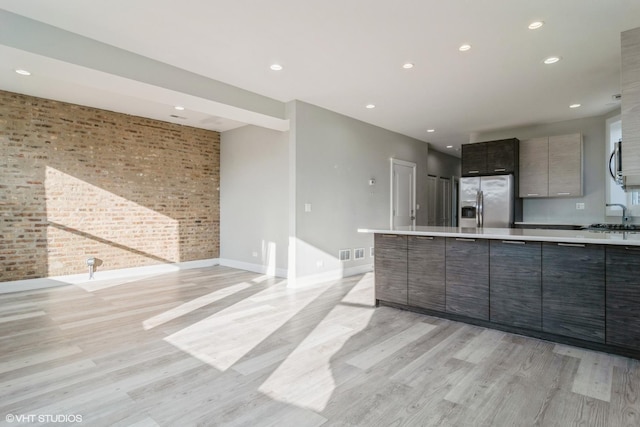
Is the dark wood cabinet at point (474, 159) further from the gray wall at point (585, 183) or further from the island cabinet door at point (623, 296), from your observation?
the island cabinet door at point (623, 296)

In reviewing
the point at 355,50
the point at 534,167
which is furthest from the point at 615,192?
the point at 355,50

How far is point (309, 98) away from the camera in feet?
16.7

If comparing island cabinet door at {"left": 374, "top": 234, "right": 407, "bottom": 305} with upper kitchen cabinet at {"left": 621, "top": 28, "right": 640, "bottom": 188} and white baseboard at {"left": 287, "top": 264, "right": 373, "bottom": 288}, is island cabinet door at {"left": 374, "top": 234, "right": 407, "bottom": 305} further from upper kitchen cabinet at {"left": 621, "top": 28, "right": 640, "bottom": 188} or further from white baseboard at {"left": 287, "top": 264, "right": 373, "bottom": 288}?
upper kitchen cabinet at {"left": 621, "top": 28, "right": 640, "bottom": 188}

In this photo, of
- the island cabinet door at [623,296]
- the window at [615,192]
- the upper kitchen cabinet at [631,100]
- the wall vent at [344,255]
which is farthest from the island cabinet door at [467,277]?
the window at [615,192]

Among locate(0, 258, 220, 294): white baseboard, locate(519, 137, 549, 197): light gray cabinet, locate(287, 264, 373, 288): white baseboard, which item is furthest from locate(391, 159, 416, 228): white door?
locate(0, 258, 220, 294): white baseboard

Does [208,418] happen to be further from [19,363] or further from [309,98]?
[309,98]

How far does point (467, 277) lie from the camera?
11.1 ft

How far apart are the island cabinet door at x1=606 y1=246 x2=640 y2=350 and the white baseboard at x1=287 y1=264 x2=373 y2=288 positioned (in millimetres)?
3594

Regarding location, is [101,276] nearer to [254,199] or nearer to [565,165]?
[254,199]

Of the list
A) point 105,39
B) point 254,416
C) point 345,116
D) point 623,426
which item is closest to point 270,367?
point 254,416

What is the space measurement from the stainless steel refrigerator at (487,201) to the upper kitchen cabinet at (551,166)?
369mm

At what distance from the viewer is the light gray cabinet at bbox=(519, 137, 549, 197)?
593 cm

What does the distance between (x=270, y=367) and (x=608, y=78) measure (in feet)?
16.8

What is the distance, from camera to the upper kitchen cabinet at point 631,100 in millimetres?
2875
